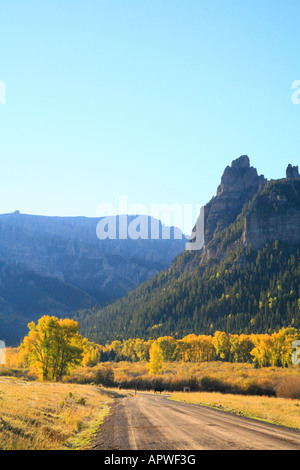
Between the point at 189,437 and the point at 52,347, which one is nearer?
the point at 189,437

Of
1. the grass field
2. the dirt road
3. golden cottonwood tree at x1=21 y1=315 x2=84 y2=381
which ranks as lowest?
the grass field

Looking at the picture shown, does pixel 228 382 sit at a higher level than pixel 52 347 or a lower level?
lower

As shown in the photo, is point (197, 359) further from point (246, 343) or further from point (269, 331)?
point (269, 331)

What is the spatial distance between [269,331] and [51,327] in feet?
404

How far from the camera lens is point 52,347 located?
224ft

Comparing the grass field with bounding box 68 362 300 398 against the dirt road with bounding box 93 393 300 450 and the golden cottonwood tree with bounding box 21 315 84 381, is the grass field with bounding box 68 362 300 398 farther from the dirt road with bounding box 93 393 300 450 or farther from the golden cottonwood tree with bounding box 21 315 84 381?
the dirt road with bounding box 93 393 300 450

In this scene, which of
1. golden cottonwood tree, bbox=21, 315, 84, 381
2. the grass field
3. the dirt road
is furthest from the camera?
golden cottonwood tree, bbox=21, 315, 84, 381

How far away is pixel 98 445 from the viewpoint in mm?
15609

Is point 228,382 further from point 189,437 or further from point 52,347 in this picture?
point 189,437

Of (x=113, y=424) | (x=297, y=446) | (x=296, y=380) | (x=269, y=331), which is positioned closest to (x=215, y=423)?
(x=113, y=424)

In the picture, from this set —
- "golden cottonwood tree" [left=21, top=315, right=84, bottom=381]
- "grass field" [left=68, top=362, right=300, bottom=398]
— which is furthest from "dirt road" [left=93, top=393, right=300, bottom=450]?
"golden cottonwood tree" [left=21, top=315, right=84, bottom=381]


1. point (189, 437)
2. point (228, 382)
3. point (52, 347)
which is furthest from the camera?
point (52, 347)

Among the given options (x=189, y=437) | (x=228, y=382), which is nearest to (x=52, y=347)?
(x=228, y=382)

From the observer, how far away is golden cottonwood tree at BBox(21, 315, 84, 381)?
225 feet
